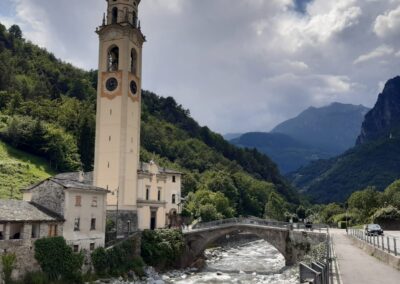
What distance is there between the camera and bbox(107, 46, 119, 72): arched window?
60.6 metres

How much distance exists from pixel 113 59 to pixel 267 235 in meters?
29.6

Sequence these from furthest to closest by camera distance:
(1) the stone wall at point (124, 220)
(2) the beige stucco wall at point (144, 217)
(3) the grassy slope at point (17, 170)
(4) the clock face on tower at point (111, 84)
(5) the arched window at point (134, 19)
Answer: (3) the grassy slope at point (17, 170), (5) the arched window at point (134, 19), (2) the beige stucco wall at point (144, 217), (4) the clock face on tower at point (111, 84), (1) the stone wall at point (124, 220)

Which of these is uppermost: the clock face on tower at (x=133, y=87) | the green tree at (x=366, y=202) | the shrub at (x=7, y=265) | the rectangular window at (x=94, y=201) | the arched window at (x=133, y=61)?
the arched window at (x=133, y=61)

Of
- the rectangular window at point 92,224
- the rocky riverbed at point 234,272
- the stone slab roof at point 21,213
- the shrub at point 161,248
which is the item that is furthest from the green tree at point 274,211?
the stone slab roof at point 21,213

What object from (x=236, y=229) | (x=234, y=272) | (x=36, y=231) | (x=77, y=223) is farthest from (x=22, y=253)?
(x=236, y=229)

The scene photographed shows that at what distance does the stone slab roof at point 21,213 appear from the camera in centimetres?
3819

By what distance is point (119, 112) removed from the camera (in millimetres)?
57688

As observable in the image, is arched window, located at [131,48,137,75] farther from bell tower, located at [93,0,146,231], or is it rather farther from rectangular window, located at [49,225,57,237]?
rectangular window, located at [49,225,57,237]

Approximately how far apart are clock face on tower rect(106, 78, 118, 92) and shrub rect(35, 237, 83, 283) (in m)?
22.4

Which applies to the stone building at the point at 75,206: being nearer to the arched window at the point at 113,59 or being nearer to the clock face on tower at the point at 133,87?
the clock face on tower at the point at 133,87

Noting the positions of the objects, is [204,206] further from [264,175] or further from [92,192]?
[264,175]

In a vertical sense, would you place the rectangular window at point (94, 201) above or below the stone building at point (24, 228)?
above

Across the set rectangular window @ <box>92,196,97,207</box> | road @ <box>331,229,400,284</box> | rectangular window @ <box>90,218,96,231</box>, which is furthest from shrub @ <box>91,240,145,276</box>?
road @ <box>331,229,400,284</box>

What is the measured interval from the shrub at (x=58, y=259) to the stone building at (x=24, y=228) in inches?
23.1
